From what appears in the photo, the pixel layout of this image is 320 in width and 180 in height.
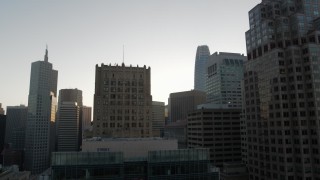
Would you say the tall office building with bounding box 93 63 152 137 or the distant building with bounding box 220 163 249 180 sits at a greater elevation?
the tall office building with bounding box 93 63 152 137

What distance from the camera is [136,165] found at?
96.6 meters

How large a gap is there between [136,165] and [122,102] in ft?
180

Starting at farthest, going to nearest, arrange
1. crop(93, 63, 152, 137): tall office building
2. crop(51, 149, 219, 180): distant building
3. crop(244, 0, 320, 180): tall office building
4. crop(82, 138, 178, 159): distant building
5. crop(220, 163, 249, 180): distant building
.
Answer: crop(220, 163, 249, 180): distant building < crop(93, 63, 152, 137): tall office building < crop(244, 0, 320, 180): tall office building < crop(82, 138, 178, 159): distant building < crop(51, 149, 219, 180): distant building

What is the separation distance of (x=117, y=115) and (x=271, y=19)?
88.3 meters

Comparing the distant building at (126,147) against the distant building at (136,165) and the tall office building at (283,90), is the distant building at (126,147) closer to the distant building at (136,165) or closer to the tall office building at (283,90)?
the distant building at (136,165)

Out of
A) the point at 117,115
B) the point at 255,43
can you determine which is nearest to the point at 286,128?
the point at 255,43

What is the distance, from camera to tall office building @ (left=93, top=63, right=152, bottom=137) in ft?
467

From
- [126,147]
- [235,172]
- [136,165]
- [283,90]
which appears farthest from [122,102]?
[283,90]

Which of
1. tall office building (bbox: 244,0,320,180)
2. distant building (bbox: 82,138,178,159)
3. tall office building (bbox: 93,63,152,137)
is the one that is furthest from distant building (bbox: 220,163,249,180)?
distant building (bbox: 82,138,178,159)

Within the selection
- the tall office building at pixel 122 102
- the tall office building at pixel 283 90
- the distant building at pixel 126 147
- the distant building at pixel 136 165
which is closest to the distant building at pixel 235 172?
the tall office building at pixel 283 90

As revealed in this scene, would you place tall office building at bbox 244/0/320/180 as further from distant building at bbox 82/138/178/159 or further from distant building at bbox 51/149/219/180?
distant building at bbox 82/138/178/159

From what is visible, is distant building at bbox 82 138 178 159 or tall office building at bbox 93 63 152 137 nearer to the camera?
distant building at bbox 82 138 178 159

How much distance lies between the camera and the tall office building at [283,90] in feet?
404

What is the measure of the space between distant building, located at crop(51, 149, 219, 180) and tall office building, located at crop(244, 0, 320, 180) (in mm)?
43483
